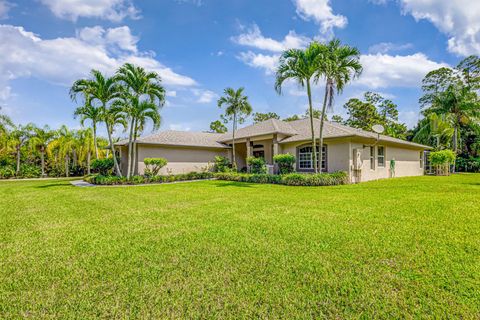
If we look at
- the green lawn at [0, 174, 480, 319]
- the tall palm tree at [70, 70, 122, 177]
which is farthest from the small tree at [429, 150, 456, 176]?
the tall palm tree at [70, 70, 122, 177]

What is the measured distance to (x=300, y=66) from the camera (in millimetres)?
13289

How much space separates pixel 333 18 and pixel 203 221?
1311cm

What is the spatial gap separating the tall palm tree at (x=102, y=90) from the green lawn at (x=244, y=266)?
10704 mm

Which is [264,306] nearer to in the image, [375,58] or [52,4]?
[52,4]

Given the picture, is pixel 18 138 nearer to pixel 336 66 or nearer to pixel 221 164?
pixel 221 164

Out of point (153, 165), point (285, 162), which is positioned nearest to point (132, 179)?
point (153, 165)

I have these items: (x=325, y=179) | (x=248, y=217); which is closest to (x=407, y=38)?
(x=325, y=179)

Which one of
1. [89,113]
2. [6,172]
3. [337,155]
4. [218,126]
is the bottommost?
[6,172]

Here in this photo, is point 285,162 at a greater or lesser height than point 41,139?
lesser

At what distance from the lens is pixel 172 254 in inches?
153

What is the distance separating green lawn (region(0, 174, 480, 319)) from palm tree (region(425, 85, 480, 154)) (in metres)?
26.2

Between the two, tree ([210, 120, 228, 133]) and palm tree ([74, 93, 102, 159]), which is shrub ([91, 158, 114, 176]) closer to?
palm tree ([74, 93, 102, 159])

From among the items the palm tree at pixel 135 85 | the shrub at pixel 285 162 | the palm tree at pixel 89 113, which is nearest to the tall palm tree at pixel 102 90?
the palm tree at pixel 135 85

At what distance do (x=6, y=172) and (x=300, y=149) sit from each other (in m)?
28.0
